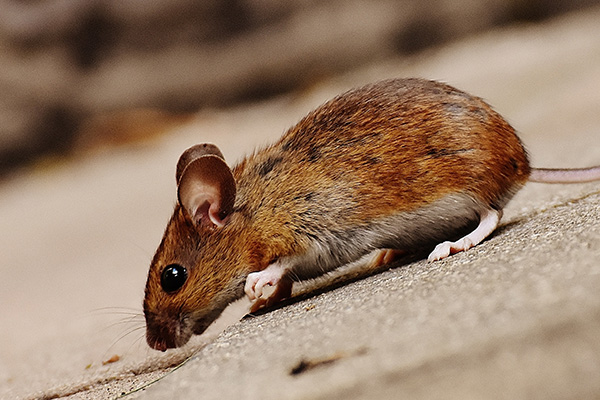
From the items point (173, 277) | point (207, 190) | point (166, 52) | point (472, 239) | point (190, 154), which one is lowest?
point (472, 239)

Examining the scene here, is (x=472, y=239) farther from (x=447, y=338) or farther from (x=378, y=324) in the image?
(x=447, y=338)

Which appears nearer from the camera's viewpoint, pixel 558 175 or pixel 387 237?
pixel 387 237

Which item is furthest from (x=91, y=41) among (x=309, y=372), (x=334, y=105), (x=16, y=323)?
(x=309, y=372)

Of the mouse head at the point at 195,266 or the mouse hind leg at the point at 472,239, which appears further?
the mouse head at the point at 195,266

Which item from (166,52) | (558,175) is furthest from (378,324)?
(166,52)

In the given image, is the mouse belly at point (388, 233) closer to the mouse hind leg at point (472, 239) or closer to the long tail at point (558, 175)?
the mouse hind leg at point (472, 239)

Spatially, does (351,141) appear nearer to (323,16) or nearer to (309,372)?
(309,372)

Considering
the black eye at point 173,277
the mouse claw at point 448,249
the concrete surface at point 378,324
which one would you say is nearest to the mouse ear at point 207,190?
the black eye at point 173,277
